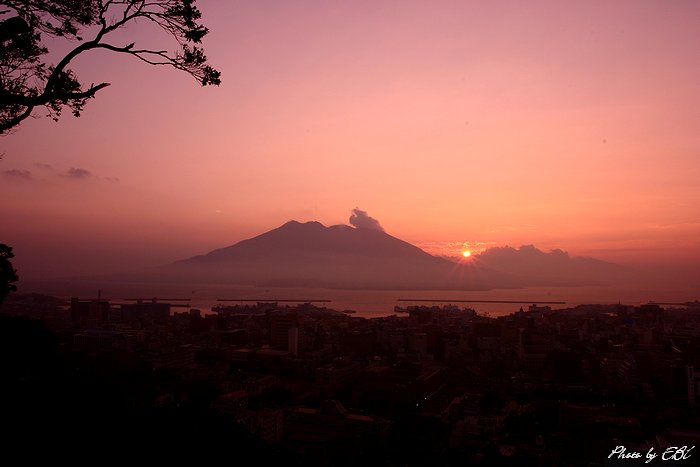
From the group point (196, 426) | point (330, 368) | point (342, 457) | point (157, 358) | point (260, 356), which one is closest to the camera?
point (196, 426)

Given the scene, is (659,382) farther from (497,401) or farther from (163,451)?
(163,451)

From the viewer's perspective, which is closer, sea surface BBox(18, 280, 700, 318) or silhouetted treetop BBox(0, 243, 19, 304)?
silhouetted treetop BBox(0, 243, 19, 304)

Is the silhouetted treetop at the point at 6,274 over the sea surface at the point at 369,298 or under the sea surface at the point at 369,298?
over

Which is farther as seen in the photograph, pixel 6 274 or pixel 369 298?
pixel 369 298

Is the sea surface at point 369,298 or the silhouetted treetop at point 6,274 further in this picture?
the sea surface at point 369,298

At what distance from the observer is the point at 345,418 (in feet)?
31.7

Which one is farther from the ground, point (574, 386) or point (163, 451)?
point (163, 451)

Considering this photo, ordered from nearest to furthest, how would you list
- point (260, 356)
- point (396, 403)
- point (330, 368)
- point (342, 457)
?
1. point (342, 457)
2. point (396, 403)
3. point (330, 368)
4. point (260, 356)

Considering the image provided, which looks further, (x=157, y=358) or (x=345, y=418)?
(x=157, y=358)

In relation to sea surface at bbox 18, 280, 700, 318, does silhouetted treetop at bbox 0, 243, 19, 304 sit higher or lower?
higher

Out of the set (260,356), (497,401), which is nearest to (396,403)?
(497,401)

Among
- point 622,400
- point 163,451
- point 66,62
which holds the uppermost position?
point 66,62

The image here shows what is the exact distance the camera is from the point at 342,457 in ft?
25.8

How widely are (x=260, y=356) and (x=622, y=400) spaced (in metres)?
11.0
